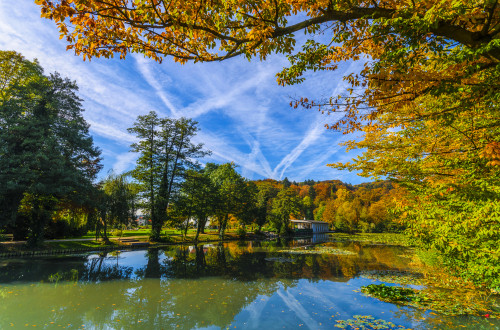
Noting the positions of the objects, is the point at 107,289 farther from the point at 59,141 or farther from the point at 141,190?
the point at 141,190

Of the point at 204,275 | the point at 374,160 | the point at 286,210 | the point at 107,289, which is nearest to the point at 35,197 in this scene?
the point at 107,289

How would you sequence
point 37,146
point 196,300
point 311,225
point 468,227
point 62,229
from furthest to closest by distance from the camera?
1. point 311,225
2. point 62,229
3. point 37,146
4. point 196,300
5. point 468,227

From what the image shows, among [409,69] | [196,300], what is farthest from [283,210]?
[409,69]

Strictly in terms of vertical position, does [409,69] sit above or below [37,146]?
below

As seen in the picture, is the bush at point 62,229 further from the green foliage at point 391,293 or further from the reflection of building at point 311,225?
the reflection of building at point 311,225

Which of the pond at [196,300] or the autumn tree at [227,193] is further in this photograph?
the autumn tree at [227,193]

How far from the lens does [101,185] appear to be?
67.1ft

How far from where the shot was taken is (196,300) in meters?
7.30

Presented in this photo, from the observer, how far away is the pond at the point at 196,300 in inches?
225

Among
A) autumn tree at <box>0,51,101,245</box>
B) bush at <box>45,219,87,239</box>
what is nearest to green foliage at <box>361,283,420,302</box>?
autumn tree at <box>0,51,101,245</box>

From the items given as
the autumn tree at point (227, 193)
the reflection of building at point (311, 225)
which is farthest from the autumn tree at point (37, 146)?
the reflection of building at point (311, 225)

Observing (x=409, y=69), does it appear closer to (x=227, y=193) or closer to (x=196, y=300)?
(x=196, y=300)

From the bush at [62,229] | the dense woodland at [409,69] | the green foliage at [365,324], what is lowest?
the green foliage at [365,324]

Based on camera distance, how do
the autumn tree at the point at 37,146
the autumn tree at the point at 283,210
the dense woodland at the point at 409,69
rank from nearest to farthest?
the dense woodland at the point at 409,69 < the autumn tree at the point at 37,146 < the autumn tree at the point at 283,210
